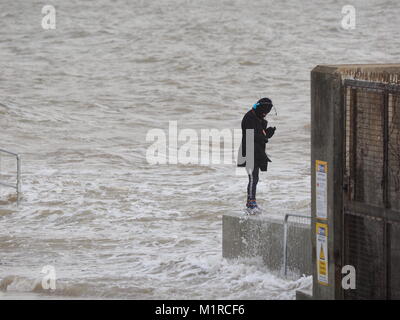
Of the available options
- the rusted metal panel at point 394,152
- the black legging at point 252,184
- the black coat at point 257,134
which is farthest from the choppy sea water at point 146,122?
the rusted metal panel at point 394,152

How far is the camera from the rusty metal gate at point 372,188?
778cm

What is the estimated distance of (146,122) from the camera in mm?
28062

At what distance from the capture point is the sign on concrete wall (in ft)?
27.3

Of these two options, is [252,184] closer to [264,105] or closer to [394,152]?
[264,105]

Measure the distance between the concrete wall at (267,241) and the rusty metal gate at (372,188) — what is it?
2000 millimetres

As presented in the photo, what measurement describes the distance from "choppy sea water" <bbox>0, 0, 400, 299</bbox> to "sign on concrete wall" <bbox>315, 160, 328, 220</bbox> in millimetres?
1994

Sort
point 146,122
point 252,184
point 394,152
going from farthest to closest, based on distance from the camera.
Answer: point 146,122
point 252,184
point 394,152

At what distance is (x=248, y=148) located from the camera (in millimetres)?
11391

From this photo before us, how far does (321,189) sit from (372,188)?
1.87 ft

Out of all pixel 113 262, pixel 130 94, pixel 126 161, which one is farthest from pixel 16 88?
pixel 113 262

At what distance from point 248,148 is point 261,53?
106 feet

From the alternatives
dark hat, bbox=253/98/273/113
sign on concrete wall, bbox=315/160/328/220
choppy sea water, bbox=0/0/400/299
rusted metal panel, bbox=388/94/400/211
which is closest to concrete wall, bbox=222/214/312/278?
A: choppy sea water, bbox=0/0/400/299

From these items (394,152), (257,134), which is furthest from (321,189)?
(257,134)
